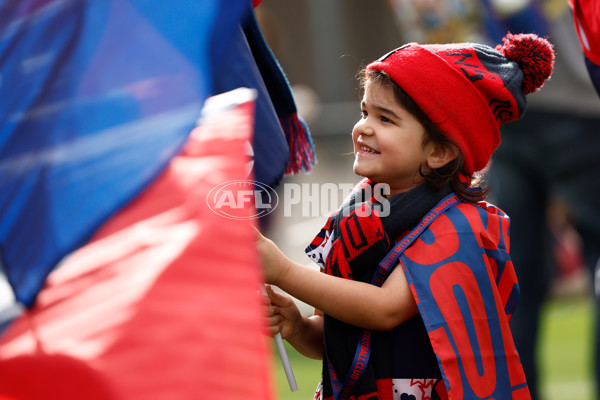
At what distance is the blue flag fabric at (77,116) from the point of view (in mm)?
1270

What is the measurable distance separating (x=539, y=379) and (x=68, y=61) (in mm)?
2385

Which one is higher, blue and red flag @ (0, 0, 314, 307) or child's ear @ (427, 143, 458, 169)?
blue and red flag @ (0, 0, 314, 307)

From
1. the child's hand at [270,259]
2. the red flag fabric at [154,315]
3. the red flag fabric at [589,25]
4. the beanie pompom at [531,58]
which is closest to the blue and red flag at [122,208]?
the red flag fabric at [154,315]

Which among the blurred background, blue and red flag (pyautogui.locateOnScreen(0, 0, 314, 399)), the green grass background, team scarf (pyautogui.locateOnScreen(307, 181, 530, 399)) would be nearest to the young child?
team scarf (pyautogui.locateOnScreen(307, 181, 530, 399))

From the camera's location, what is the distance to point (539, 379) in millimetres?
3209

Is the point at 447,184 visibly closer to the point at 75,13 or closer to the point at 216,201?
the point at 216,201

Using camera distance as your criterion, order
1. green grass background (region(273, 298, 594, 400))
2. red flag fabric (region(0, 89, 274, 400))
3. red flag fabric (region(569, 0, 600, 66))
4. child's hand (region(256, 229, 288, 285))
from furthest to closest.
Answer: green grass background (region(273, 298, 594, 400)) < red flag fabric (region(569, 0, 600, 66)) < child's hand (region(256, 229, 288, 285)) < red flag fabric (region(0, 89, 274, 400))

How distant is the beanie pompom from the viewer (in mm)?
1841

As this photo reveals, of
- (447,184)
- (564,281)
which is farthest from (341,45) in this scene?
(447,184)

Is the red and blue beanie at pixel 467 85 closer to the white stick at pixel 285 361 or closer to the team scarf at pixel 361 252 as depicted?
the team scarf at pixel 361 252

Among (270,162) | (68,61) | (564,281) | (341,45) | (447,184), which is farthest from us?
(341,45)

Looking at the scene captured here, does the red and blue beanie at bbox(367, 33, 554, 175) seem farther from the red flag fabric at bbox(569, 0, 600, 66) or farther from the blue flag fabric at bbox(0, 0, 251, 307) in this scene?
the blue flag fabric at bbox(0, 0, 251, 307)

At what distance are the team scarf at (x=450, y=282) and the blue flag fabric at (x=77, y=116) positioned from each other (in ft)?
1.58

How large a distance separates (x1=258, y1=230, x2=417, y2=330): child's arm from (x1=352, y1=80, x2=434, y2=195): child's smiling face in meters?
0.22
